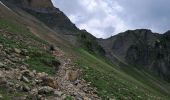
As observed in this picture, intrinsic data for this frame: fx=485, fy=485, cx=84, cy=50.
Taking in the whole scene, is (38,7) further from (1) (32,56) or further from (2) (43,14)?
(1) (32,56)

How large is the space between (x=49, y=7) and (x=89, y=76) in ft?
390

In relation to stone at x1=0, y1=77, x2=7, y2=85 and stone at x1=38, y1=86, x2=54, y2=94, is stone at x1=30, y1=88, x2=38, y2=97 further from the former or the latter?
stone at x1=0, y1=77, x2=7, y2=85

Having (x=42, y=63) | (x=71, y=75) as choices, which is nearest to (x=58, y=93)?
(x=71, y=75)

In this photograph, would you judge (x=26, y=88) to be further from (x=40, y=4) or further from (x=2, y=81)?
(x=40, y=4)

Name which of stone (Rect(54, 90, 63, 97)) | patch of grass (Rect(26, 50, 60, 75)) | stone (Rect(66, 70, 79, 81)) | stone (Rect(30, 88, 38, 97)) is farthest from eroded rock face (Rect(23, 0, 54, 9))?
stone (Rect(30, 88, 38, 97))

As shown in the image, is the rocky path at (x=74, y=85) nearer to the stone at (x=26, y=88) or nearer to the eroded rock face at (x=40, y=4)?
the stone at (x=26, y=88)

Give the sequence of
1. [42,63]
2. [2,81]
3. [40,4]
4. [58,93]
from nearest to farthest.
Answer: [2,81] < [58,93] < [42,63] < [40,4]

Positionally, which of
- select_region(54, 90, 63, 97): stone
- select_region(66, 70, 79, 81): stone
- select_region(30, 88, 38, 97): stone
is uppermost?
select_region(66, 70, 79, 81): stone

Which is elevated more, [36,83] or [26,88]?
[36,83]

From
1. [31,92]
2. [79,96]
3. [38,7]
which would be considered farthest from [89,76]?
[38,7]

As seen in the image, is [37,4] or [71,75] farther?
[37,4]

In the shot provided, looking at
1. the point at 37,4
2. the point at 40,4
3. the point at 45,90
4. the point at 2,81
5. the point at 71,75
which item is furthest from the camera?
the point at 40,4

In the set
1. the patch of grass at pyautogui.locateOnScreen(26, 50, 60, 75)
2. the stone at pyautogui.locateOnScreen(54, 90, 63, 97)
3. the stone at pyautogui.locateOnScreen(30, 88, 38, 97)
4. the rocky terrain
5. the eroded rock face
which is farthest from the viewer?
the eroded rock face

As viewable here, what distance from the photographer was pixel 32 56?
38.6 m
